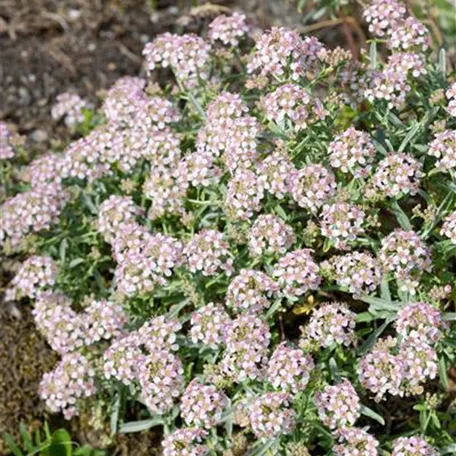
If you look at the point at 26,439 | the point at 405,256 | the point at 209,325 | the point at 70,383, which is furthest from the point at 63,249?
A: the point at 405,256

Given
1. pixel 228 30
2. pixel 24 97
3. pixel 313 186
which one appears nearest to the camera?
pixel 313 186

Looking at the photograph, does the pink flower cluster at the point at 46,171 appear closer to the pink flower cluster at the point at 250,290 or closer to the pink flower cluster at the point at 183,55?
the pink flower cluster at the point at 183,55

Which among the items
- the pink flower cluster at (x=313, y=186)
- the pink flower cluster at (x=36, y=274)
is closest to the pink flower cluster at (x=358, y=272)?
the pink flower cluster at (x=313, y=186)

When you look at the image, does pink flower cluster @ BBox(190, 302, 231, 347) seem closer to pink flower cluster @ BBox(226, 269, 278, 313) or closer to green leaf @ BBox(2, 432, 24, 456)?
pink flower cluster @ BBox(226, 269, 278, 313)

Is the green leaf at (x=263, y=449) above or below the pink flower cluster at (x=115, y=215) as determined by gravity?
below

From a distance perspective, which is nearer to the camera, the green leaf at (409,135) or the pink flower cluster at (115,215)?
the green leaf at (409,135)

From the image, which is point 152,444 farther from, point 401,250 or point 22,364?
point 401,250

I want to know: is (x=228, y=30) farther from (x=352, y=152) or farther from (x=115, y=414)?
(x=115, y=414)

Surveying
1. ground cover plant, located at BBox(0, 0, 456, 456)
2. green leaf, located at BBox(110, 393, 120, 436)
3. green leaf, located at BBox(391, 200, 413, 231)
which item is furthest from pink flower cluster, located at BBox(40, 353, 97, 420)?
green leaf, located at BBox(391, 200, 413, 231)

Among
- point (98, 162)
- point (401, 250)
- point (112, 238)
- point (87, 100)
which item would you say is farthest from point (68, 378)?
point (87, 100)
